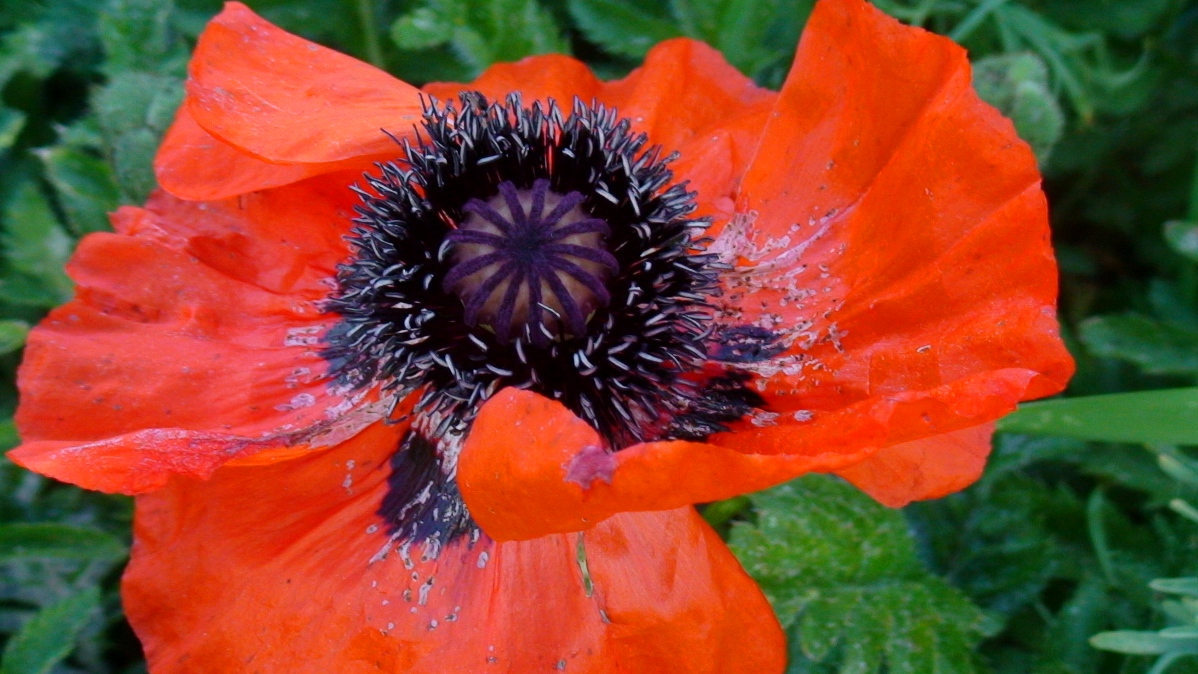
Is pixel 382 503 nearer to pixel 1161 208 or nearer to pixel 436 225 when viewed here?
pixel 436 225

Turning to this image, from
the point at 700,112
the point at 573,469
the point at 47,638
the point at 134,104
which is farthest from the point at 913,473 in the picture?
the point at 134,104

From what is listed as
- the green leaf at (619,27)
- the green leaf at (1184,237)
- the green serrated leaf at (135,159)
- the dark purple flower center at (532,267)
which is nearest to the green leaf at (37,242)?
the green serrated leaf at (135,159)

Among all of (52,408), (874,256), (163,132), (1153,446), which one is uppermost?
(874,256)

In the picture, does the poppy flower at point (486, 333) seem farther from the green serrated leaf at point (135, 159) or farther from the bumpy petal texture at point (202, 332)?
the green serrated leaf at point (135, 159)

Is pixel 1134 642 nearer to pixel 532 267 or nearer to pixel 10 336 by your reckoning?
pixel 532 267

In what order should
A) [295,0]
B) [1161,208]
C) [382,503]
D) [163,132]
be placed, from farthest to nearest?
[1161,208] → [295,0] → [163,132] → [382,503]

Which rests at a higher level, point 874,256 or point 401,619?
point 874,256

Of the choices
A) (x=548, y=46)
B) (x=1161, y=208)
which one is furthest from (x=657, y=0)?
(x=1161, y=208)
